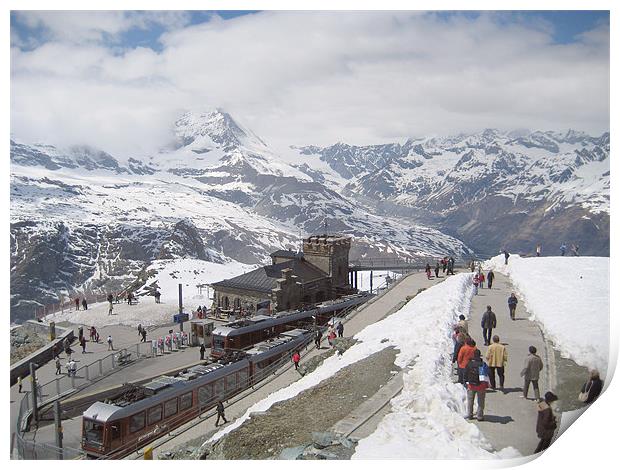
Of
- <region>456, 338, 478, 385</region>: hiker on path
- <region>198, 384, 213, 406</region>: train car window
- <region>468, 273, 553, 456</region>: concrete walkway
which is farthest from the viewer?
<region>198, 384, 213, 406</region>: train car window

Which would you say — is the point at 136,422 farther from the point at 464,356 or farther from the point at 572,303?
the point at 572,303

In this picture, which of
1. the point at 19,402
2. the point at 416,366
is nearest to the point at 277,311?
the point at 19,402

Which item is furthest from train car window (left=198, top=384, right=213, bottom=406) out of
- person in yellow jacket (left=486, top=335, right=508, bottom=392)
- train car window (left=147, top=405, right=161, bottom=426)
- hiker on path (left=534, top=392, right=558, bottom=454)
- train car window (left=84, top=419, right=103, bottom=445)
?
hiker on path (left=534, top=392, right=558, bottom=454)

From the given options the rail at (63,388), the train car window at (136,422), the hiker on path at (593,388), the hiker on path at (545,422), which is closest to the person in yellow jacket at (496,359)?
the hiker on path at (545,422)

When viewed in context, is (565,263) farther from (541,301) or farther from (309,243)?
(309,243)

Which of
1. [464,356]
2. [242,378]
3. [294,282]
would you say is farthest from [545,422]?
[294,282]

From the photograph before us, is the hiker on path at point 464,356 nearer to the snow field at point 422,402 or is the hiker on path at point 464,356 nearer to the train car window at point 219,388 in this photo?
the snow field at point 422,402

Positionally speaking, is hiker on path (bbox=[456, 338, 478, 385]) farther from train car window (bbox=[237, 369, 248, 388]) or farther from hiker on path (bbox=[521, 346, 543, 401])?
train car window (bbox=[237, 369, 248, 388])
